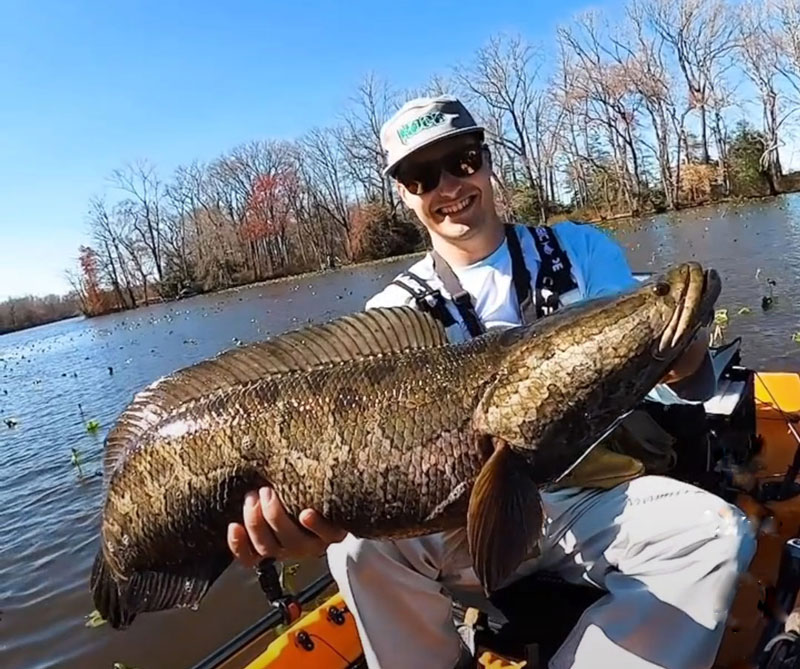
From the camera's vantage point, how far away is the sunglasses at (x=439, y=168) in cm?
291

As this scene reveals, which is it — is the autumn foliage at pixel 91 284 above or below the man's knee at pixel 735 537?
above

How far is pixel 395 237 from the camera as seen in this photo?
47656 mm

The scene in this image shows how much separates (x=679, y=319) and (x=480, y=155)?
4.62 ft

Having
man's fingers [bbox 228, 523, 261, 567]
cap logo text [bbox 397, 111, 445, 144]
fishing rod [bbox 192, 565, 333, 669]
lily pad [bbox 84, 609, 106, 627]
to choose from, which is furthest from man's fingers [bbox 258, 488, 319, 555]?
lily pad [bbox 84, 609, 106, 627]

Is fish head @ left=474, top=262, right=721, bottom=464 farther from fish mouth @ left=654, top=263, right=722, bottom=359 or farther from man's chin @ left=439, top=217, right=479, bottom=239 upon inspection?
man's chin @ left=439, top=217, right=479, bottom=239

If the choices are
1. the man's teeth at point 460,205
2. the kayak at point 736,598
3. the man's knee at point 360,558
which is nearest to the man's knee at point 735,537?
the kayak at point 736,598

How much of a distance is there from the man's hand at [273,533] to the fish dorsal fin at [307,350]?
1.21 feet

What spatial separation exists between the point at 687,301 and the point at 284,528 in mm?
1333

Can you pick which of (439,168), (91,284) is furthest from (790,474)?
(91,284)

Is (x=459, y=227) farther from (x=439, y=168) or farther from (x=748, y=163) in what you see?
(x=748, y=163)

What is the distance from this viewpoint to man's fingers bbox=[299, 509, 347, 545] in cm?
213

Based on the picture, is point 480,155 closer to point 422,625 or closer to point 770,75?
→ point 422,625

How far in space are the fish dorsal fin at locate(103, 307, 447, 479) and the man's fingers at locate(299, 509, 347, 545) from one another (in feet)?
1.42

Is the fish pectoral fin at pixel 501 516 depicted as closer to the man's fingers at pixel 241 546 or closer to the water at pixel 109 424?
the man's fingers at pixel 241 546
